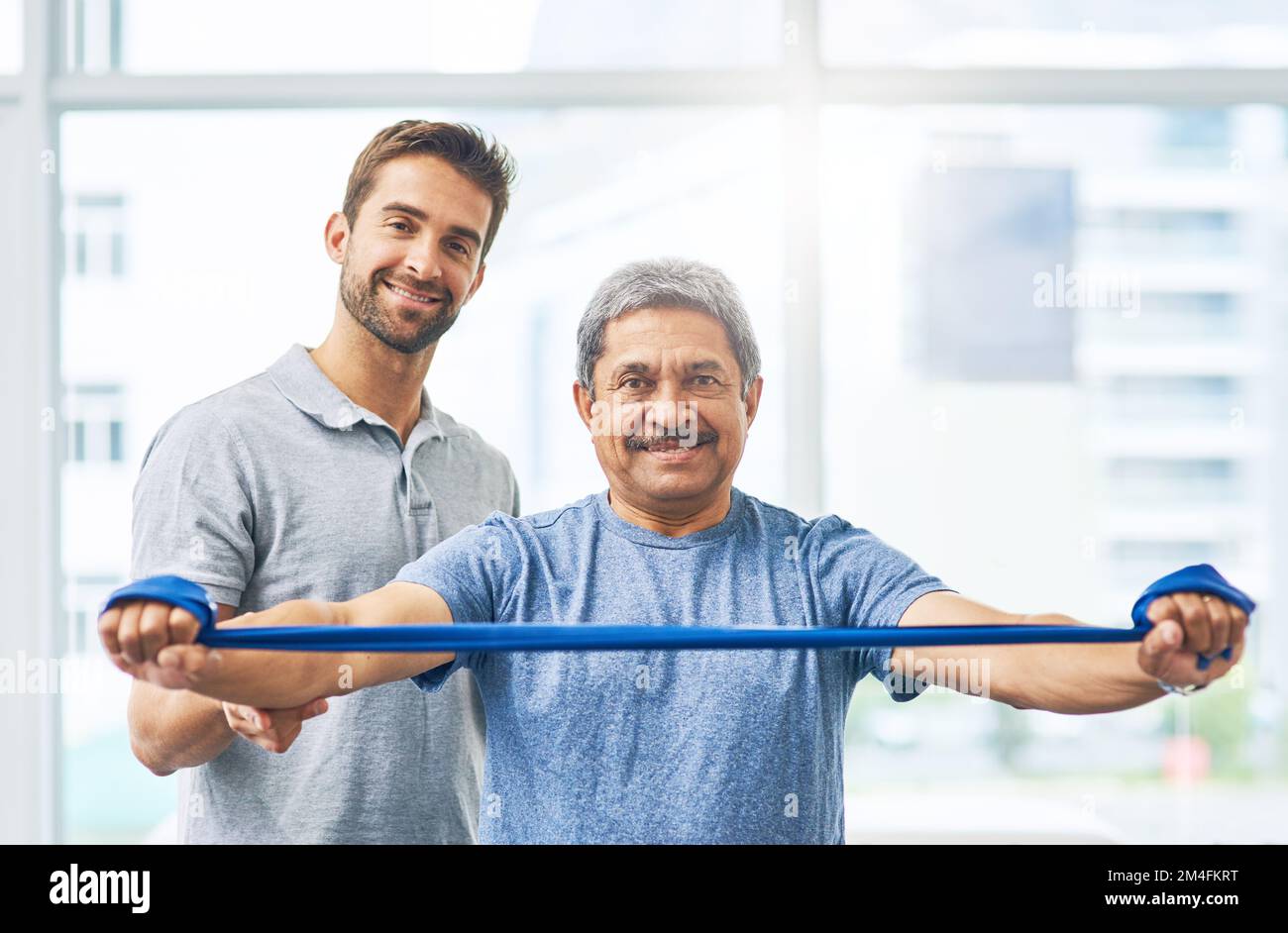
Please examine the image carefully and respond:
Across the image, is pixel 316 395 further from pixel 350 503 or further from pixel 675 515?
pixel 675 515

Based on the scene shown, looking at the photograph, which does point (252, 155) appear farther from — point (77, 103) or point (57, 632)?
point (57, 632)

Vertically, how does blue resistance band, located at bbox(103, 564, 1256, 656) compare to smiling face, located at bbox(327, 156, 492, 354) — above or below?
below

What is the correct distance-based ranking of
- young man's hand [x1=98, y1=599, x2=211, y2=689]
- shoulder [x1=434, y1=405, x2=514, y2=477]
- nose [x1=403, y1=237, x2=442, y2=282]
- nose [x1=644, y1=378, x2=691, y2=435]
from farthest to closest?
shoulder [x1=434, y1=405, x2=514, y2=477] < nose [x1=403, y1=237, x2=442, y2=282] < nose [x1=644, y1=378, x2=691, y2=435] < young man's hand [x1=98, y1=599, x2=211, y2=689]

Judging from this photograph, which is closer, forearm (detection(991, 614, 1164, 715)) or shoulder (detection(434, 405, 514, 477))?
forearm (detection(991, 614, 1164, 715))

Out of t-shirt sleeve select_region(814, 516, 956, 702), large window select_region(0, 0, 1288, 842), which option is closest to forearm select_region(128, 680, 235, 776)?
t-shirt sleeve select_region(814, 516, 956, 702)

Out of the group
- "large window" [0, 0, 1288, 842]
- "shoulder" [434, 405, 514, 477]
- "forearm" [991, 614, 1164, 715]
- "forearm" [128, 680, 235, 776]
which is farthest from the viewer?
"large window" [0, 0, 1288, 842]

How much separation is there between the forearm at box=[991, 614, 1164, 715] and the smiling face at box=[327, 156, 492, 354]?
957 mm

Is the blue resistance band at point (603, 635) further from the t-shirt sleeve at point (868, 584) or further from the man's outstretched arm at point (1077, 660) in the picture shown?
the t-shirt sleeve at point (868, 584)

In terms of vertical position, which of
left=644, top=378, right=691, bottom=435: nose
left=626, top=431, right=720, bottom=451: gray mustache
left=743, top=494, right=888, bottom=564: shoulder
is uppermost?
left=644, top=378, right=691, bottom=435: nose

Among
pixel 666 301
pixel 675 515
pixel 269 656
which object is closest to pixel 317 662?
pixel 269 656

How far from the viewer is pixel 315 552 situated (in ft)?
5.41

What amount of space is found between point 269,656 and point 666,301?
64 cm

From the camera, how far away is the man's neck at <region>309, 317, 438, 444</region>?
176cm

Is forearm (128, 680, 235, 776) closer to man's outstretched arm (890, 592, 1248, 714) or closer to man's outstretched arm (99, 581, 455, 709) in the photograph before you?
man's outstretched arm (99, 581, 455, 709)
